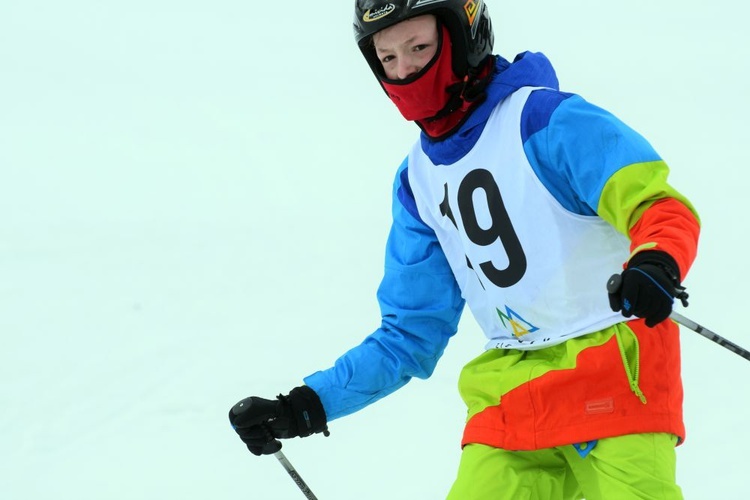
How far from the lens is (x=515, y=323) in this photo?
264 centimetres

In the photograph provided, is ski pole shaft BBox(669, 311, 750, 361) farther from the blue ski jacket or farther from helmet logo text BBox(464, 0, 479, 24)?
helmet logo text BBox(464, 0, 479, 24)

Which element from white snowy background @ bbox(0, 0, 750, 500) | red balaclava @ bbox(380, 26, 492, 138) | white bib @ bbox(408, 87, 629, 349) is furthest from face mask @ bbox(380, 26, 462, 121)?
white snowy background @ bbox(0, 0, 750, 500)

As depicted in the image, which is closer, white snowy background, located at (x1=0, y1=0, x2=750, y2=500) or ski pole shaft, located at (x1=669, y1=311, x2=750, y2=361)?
ski pole shaft, located at (x1=669, y1=311, x2=750, y2=361)

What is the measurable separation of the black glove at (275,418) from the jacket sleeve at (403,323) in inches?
1.4

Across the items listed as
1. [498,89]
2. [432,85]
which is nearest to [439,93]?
[432,85]

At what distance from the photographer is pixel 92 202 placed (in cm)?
684

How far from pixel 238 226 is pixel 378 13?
153 inches

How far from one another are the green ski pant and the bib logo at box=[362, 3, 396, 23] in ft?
3.28

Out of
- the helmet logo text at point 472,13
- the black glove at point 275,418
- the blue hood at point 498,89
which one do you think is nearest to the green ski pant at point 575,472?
the black glove at point 275,418

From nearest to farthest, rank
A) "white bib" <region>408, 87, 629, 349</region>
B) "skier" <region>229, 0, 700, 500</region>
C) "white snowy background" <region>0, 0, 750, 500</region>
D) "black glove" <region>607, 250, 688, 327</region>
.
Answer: "black glove" <region>607, 250, 688, 327</region> < "skier" <region>229, 0, 700, 500</region> < "white bib" <region>408, 87, 629, 349</region> < "white snowy background" <region>0, 0, 750, 500</region>

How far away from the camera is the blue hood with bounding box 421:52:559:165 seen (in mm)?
2596

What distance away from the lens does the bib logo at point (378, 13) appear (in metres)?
2.64

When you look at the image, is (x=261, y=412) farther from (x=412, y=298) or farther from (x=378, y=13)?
(x=378, y=13)

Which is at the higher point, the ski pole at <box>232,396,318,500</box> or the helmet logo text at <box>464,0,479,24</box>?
the helmet logo text at <box>464,0,479,24</box>
